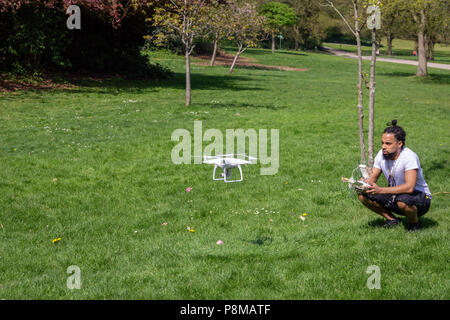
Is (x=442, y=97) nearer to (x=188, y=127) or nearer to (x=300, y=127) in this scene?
(x=300, y=127)

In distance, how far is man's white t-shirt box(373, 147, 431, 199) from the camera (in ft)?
18.7

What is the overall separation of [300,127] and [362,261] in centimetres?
940

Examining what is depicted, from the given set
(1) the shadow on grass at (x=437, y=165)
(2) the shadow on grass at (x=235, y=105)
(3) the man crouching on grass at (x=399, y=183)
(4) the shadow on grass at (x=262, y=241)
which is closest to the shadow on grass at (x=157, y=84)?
(2) the shadow on grass at (x=235, y=105)

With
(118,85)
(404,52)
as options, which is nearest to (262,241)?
(118,85)

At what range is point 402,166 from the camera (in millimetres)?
5766

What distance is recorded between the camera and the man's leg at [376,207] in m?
6.15

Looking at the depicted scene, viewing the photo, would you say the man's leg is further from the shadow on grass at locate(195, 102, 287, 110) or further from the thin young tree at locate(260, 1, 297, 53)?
the thin young tree at locate(260, 1, 297, 53)

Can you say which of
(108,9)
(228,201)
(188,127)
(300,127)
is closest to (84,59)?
(108,9)

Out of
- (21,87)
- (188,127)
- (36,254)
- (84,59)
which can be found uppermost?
(84,59)

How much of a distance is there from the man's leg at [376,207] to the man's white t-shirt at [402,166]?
0.39 meters

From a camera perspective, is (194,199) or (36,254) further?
(194,199)

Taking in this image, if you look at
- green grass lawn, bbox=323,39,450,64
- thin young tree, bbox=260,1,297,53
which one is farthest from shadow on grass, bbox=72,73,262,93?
thin young tree, bbox=260,1,297,53

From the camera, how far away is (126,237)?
639 cm
